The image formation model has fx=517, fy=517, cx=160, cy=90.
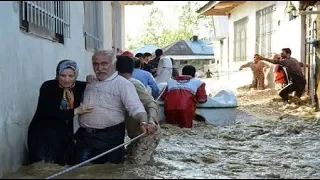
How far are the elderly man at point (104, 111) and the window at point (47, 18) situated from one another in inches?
36.4

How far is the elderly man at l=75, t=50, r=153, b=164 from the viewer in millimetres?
4500

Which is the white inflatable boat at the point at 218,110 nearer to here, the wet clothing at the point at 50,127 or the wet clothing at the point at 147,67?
the wet clothing at the point at 147,67

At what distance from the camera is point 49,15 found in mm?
5848

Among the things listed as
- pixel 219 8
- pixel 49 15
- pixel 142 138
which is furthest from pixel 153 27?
pixel 142 138

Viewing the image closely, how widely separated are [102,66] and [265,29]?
13461 millimetres

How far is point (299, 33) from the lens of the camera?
13.6 m

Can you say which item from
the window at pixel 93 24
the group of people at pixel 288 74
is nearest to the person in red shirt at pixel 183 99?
the window at pixel 93 24

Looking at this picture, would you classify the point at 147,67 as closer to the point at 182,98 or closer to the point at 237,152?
the point at 182,98

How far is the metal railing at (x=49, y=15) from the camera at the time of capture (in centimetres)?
500

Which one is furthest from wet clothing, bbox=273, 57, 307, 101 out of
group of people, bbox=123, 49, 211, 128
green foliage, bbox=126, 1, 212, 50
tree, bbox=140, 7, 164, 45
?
tree, bbox=140, 7, 164, 45

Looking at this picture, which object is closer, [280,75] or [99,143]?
[99,143]

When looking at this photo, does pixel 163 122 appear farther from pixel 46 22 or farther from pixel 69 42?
pixel 46 22

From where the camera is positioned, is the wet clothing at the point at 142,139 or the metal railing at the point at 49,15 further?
the metal railing at the point at 49,15

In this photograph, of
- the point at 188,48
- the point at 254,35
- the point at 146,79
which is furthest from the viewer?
the point at 188,48
